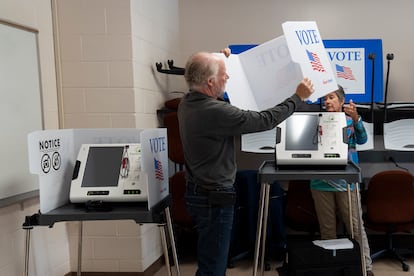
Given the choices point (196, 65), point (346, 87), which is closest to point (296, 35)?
point (196, 65)

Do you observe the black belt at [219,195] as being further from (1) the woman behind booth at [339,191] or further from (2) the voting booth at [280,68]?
(1) the woman behind booth at [339,191]

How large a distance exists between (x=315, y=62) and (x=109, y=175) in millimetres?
1221

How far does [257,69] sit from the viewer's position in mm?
2225

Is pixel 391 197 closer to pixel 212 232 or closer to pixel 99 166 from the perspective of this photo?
pixel 212 232

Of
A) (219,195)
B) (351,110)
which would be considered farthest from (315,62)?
(219,195)

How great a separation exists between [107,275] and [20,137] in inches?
46.1

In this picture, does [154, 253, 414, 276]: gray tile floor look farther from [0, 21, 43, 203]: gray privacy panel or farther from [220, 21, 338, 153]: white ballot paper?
[220, 21, 338, 153]: white ballot paper

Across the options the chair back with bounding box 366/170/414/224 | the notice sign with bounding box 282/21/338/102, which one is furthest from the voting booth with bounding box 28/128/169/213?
the chair back with bounding box 366/170/414/224

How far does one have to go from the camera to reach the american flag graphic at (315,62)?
2.14m

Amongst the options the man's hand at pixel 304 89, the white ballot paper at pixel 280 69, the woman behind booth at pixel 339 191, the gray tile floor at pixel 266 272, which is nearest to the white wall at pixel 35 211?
the gray tile floor at pixel 266 272

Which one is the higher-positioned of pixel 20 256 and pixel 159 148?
pixel 159 148

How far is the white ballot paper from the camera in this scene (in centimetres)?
215

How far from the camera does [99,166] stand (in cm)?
210

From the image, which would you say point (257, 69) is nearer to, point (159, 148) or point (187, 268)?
point (159, 148)
